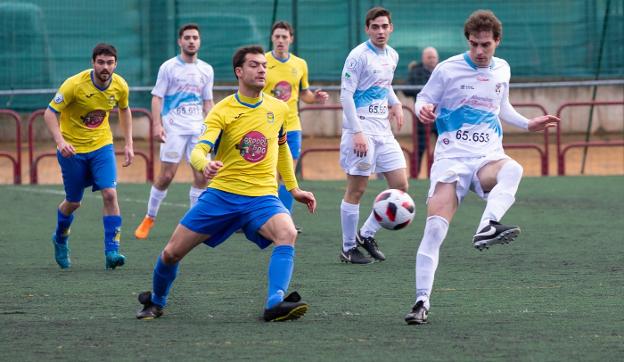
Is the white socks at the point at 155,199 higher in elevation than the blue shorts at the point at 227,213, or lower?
lower

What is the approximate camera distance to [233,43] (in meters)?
21.3

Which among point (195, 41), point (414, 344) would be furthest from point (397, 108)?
point (414, 344)

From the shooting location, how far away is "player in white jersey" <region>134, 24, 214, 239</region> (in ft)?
44.8

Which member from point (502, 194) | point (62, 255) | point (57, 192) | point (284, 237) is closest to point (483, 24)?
point (502, 194)

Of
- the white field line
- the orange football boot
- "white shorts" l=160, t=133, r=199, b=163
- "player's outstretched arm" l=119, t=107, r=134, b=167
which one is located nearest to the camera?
"player's outstretched arm" l=119, t=107, r=134, b=167

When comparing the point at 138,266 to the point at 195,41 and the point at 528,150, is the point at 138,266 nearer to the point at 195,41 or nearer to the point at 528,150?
the point at 195,41

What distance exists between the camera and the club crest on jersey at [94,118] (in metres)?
10.8

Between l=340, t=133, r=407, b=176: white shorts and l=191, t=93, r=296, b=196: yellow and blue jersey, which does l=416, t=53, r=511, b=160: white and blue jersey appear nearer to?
l=191, t=93, r=296, b=196: yellow and blue jersey

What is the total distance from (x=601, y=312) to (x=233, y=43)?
1390cm

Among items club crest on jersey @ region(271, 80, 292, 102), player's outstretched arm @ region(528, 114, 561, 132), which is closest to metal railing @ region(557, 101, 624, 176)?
club crest on jersey @ region(271, 80, 292, 102)

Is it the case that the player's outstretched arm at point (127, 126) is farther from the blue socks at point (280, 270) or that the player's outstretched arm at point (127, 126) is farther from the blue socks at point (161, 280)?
the blue socks at point (280, 270)

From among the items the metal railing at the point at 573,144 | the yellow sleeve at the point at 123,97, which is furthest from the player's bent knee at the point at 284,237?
the metal railing at the point at 573,144

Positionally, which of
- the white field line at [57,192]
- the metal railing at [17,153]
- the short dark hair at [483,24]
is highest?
the short dark hair at [483,24]

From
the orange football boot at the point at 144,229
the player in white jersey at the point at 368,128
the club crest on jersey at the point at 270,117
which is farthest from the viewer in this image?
the orange football boot at the point at 144,229
